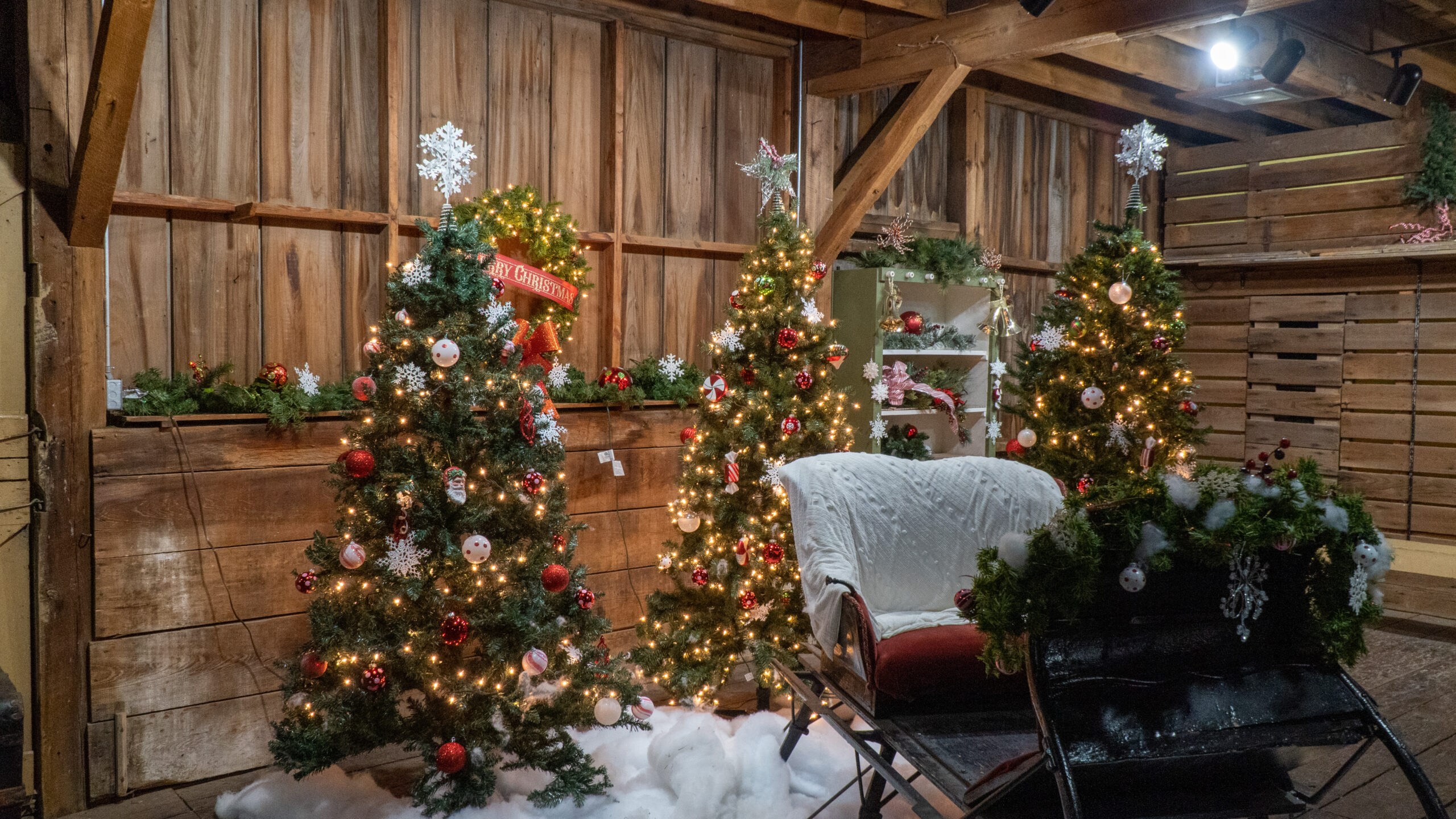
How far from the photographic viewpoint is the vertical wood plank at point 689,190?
4948 mm

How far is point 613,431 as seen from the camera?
451 centimetres

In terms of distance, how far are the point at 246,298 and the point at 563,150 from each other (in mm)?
1515

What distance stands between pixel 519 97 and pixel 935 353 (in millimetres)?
2488

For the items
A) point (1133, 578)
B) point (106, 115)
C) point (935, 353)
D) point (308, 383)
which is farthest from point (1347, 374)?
point (106, 115)

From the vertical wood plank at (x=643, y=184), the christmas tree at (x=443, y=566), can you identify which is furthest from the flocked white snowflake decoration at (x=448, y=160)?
the vertical wood plank at (x=643, y=184)

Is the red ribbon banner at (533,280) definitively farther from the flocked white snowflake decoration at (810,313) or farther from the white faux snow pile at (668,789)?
the white faux snow pile at (668,789)

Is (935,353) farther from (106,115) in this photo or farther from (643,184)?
(106,115)

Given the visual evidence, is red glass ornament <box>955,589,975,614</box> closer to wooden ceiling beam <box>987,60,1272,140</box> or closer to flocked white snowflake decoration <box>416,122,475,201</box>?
flocked white snowflake decoration <box>416,122,475,201</box>

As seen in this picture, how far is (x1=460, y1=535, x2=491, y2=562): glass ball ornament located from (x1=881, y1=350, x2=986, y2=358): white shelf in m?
2.64

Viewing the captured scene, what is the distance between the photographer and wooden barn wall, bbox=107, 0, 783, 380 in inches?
143

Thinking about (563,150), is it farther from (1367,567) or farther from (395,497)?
(1367,567)

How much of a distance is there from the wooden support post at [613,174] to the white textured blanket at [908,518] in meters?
1.46

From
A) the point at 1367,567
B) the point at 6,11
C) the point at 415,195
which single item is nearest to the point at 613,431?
the point at 415,195

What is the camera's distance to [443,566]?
10.7ft
